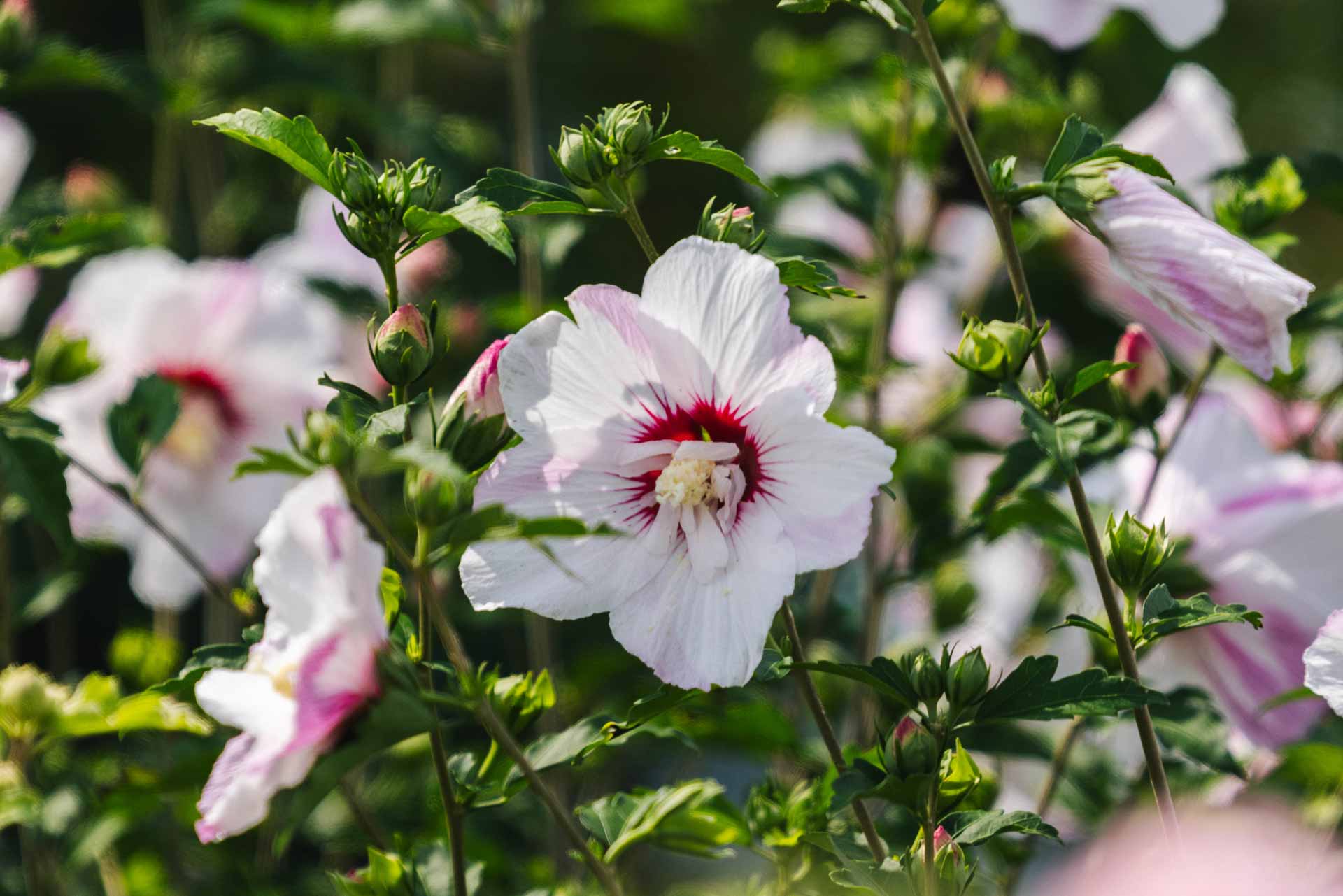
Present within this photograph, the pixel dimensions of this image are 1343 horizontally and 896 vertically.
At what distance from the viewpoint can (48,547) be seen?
1.52 metres

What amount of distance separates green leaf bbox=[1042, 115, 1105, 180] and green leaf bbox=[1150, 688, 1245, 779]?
27 centimetres

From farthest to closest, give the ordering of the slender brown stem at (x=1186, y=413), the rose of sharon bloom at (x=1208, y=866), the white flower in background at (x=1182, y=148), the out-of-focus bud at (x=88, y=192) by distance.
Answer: the out-of-focus bud at (x=88, y=192) → the white flower in background at (x=1182, y=148) → the slender brown stem at (x=1186, y=413) → the rose of sharon bloom at (x=1208, y=866)

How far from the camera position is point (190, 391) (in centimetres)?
113

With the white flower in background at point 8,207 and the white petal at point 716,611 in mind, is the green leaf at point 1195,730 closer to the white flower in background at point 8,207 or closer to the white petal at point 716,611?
the white petal at point 716,611

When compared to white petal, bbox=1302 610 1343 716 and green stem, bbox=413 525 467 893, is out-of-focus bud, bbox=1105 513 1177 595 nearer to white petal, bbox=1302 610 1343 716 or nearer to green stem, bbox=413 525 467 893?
white petal, bbox=1302 610 1343 716

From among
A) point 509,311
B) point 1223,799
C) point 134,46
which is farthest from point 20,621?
point 134,46

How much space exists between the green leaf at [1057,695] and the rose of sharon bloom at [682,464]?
3.9 inches

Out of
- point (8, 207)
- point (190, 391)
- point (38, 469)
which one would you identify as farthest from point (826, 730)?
point (8, 207)

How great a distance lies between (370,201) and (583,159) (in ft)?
0.32

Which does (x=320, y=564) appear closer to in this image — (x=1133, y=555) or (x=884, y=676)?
(x=884, y=676)

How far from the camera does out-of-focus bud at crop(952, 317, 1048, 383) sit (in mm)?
600

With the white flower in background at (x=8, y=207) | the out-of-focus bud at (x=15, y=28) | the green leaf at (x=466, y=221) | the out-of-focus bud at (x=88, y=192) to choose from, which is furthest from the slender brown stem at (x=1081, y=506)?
the out-of-focus bud at (x=88, y=192)

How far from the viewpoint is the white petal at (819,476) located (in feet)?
1.84

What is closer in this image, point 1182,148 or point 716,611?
point 716,611
